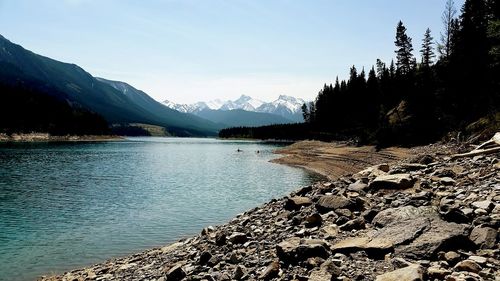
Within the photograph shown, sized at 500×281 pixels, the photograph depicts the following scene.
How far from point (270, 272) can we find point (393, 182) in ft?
32.4

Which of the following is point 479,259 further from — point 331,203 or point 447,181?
point 447,181

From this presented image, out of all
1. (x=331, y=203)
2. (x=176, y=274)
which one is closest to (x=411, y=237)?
(x=331, y=203)

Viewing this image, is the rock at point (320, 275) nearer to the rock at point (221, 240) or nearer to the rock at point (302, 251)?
the rock at point (302, 251)

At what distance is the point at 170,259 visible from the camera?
60.8 feet

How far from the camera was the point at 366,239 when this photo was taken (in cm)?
1352

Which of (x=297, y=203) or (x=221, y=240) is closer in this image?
(x=221, y=240)

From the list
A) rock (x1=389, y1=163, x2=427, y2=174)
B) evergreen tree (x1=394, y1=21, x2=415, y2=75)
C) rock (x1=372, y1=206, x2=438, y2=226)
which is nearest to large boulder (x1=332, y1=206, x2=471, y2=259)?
rock (x1=372, y1=206, x2=438, y2=226)

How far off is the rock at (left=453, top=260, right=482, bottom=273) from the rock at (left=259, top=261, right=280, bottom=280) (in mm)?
5341

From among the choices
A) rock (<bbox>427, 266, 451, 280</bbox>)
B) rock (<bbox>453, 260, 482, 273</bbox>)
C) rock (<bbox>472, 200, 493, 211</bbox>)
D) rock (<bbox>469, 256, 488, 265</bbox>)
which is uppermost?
rock (<bbox>472, 200, 493, 211</bbox>)

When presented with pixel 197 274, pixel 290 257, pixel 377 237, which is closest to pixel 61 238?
pixel 197 274

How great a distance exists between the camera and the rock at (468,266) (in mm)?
10500

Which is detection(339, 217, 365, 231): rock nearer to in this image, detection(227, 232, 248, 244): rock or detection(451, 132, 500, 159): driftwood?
detection(227, 232, 248, 244): rock

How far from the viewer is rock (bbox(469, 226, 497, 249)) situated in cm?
1178

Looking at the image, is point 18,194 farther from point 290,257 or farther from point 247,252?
point 290,257
